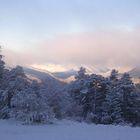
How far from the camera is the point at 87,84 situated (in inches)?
2088

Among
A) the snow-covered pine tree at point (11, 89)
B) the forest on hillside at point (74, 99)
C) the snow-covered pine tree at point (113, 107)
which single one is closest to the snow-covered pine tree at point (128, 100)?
the forest on hillside at point (74, 99)

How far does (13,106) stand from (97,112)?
19.6m

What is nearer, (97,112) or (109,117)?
(109,117)

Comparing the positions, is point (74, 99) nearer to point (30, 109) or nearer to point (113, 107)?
point (113, 107)

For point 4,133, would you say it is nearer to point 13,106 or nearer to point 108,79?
point 13,106

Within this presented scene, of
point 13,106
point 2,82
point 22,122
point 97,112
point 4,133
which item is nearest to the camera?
point 4,133

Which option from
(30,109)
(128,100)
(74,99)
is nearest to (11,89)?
(30,109)

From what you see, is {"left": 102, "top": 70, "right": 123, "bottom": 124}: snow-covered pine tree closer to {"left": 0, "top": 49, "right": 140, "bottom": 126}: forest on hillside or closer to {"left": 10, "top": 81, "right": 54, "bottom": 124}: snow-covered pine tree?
{"left": 0, "top": 49, "right": 140, "bottom": 126}: forest on hillside

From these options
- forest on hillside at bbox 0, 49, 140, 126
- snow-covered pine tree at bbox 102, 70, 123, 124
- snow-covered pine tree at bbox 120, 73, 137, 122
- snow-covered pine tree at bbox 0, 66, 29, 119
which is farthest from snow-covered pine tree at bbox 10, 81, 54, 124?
snow-covered pine tree at bbox 120, 73, 137, 122

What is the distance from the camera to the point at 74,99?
5391 centimetres

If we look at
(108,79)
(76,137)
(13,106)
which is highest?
(108,79)

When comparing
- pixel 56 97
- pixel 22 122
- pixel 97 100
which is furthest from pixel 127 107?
pixel 22 122

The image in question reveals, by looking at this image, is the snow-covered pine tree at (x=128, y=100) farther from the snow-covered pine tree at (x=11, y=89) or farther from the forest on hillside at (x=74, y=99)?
the snow-covered pine tree at (x=11, y=89)

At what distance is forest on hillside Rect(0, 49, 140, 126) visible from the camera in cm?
3103
